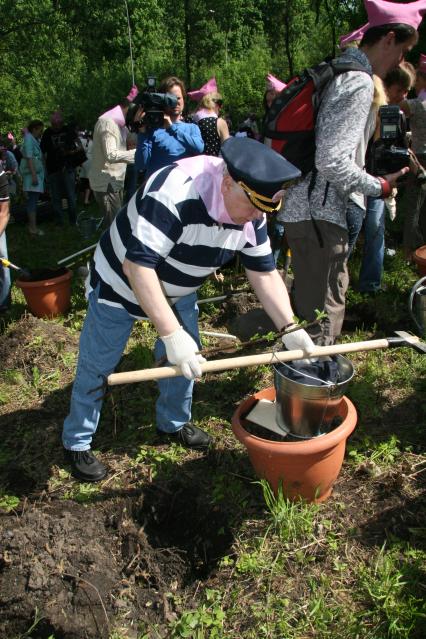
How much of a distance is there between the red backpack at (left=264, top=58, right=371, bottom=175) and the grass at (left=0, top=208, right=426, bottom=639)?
1.55 meters

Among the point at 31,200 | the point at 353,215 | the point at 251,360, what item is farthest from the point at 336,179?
the point at 31,200

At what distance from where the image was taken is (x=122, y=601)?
82.8 inches

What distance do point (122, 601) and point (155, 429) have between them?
1198 mm

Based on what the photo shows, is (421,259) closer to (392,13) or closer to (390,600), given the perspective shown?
(392,13)

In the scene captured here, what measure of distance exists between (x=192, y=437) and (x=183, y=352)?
1.11 metres

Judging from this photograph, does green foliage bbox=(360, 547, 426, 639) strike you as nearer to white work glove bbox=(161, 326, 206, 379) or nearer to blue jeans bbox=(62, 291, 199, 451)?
white work glove bbox=(161, 326, 206, 379)

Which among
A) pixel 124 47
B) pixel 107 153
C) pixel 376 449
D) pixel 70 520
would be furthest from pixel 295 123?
pixel 124 47

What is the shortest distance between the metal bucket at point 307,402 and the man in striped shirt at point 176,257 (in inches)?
7.1

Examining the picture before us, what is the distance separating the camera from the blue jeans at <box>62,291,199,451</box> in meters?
2.49

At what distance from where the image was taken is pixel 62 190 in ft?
28.7

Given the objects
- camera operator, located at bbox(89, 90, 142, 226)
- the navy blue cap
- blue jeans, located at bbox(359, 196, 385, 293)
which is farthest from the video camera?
the navy blue cap

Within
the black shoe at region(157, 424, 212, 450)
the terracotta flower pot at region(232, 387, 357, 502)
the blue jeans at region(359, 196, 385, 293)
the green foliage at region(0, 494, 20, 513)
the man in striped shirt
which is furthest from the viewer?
the blue jeans at region(359, 196, 385, 293)

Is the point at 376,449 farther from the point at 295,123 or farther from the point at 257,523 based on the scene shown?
the point at 295,123

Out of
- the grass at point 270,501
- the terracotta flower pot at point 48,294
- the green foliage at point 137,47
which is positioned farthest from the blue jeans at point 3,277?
the green foliage at point 137,47
